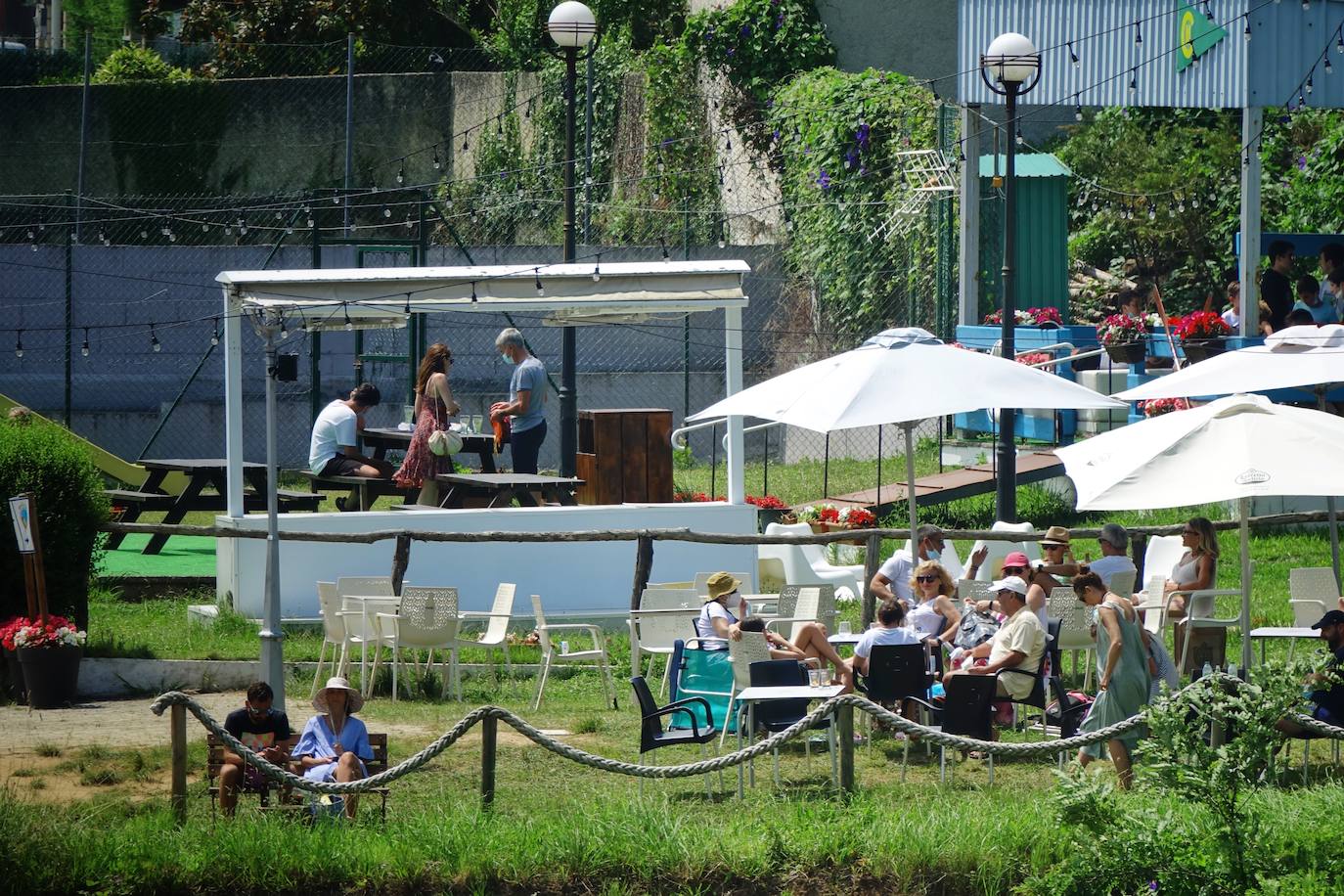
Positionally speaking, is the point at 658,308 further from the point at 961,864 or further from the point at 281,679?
the point at 961,864

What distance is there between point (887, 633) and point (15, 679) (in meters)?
6.01

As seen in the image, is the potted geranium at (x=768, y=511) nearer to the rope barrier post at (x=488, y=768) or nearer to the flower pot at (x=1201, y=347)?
the flower pot at (x=1201, y=347)

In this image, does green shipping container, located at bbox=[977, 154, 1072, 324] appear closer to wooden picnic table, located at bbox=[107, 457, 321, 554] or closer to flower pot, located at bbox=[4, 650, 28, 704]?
wooden picnic table, located at bbox=[107, 457, 321, 554]

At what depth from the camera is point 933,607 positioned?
11664mm

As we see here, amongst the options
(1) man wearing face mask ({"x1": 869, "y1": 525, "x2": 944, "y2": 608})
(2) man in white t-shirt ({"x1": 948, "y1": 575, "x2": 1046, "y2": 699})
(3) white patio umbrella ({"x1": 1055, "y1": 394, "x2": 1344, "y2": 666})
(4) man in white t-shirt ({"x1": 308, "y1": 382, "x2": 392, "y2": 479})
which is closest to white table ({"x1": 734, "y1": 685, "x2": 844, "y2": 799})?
(2) man in white t-shirt ({"x1": 948, "y1": 575, "x2": 1046, "y2": 699})

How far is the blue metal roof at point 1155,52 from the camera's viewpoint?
59.7ft

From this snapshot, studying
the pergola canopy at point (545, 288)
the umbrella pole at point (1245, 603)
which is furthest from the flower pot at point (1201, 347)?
the umbrella pole at point (1245, 603)

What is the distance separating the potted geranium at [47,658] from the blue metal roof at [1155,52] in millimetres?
10610

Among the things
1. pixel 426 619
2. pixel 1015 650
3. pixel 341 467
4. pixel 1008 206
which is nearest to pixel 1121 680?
pixel 1015 650

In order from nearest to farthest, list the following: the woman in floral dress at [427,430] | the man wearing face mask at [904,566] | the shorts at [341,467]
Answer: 1. the man wearing face mask at [904,566]
2. the woman in floral dress at [427,430]
3. the shorts at [341,467]

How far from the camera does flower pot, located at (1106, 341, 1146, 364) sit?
57.8ft

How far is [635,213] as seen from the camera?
23.9 meters

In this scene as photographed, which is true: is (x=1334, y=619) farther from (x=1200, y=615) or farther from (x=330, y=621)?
(x=330, y=621)

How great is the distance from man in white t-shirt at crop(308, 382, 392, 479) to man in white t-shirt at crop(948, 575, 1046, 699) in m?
6.78
